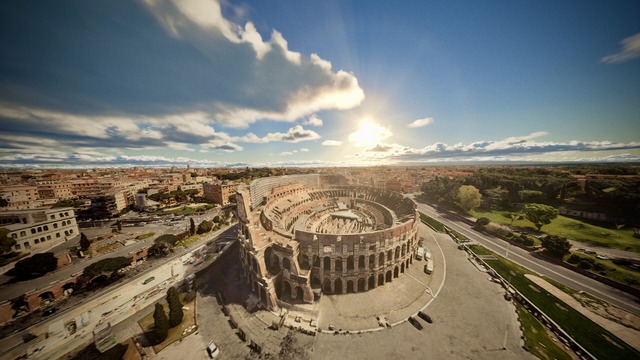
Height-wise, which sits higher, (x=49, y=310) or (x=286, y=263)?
(x=286, y=263)

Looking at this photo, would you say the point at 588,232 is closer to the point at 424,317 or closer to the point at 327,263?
the point at 424,317

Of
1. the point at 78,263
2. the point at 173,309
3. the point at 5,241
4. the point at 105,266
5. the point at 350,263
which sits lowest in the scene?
the point at 173,309

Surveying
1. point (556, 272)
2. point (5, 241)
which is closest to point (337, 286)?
point (556, 272)

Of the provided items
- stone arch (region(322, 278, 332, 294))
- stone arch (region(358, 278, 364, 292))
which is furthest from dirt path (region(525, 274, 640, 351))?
stone arch (region(322, 278, 332, 294))

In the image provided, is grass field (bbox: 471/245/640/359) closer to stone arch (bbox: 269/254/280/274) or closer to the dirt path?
the dirt path

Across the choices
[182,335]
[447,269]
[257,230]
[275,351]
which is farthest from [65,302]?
[447,269]

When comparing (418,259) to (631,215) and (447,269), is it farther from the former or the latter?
(631,215)
